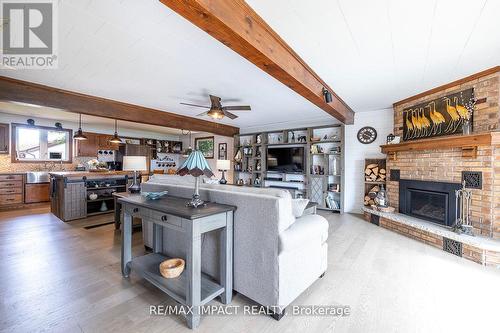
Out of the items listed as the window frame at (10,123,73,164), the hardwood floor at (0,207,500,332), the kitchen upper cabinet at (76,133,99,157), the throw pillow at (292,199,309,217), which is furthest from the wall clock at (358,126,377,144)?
the window frame at (10,123,73,164)

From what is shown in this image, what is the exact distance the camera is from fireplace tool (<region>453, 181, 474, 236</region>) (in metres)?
2.83

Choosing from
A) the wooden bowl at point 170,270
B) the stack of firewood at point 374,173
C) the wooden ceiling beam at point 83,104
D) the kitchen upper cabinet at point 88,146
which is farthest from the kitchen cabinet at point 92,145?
the stack of firewood at point 374,173

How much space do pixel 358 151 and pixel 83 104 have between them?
555cm

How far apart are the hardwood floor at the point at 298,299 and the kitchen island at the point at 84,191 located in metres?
1.15

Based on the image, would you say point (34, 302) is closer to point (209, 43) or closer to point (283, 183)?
point (209, 43)

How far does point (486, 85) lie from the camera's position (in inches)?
108

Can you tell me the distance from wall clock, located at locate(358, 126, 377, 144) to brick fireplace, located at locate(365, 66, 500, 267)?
49 cm

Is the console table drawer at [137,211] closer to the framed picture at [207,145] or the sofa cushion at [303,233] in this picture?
the sofa cushion at [303,233]

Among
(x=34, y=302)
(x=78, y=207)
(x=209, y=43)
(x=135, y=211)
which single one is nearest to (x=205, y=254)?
(x=135, y=211)

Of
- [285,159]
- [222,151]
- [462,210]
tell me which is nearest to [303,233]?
[462,210]

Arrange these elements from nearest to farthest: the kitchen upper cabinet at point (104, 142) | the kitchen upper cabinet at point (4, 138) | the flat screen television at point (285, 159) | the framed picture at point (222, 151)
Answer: the kitchen upper cabinet at point (4, 138)
the flat screen television at point (285, 159)
the kitchen upper cabinet at point (104, 142)
the framed picture at point (222, 151)

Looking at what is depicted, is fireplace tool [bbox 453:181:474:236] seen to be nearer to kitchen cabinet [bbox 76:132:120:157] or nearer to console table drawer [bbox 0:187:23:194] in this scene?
kitchen cabinet [bbox 76:132:120:157]

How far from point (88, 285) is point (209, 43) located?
8.58 feet

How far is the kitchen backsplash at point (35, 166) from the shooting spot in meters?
5.21
